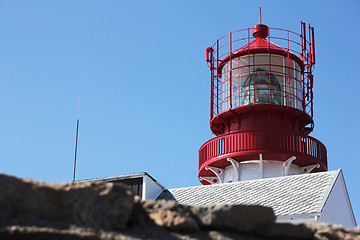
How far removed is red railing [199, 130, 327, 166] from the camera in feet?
85.6

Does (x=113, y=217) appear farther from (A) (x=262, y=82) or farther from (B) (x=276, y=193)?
(A) (x=262, y=82)

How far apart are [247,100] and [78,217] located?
2031 cm

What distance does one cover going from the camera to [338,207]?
20.2 m

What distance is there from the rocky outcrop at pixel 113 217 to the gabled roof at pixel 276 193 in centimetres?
1024

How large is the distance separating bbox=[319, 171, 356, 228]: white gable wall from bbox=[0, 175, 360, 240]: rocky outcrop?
10.2 metres

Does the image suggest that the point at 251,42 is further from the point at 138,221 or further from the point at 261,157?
the point at 138,221

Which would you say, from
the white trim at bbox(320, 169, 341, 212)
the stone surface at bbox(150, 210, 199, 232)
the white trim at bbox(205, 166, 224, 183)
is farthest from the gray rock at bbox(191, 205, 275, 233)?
the white trim at bbox(205, 166, 224, 183)

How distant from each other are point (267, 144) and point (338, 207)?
6.28 meters

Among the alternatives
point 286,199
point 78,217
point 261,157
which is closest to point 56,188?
point 78,217

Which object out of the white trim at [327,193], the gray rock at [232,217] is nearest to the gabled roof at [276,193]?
the white trim at [327,193]

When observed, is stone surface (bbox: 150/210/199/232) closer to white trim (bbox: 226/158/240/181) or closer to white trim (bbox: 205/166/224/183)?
white trim (bbox: 226/158/240/181)

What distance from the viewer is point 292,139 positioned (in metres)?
26.4

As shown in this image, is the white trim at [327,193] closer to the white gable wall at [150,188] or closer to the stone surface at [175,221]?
the white gable wall at [150,188]

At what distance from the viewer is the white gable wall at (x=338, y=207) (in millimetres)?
18812
